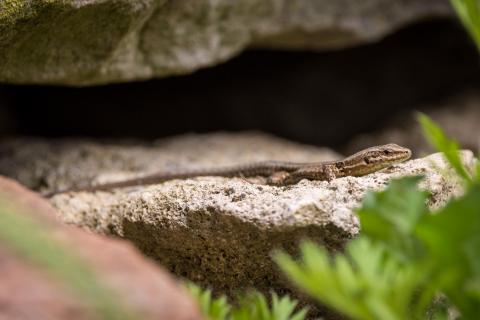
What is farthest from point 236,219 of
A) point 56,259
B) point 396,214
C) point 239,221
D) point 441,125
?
point 441,125

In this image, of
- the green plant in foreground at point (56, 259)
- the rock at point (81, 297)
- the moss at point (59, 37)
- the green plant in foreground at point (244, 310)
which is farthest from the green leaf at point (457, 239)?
the moss at point (59, 37)

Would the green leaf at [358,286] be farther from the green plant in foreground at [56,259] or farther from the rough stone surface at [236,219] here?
the rough stone surface at [236,219]

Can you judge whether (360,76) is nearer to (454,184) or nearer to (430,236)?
(454,184)

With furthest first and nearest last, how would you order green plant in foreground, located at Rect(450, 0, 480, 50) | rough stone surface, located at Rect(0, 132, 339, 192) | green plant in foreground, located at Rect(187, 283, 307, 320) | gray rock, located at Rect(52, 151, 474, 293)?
rough stone surface, located at Rect(0, 132, 339, 192) < gray rock, located at Rect(52, 151, 474, 293) < green plant in foreground, located at Rect(450, 0, 480, 50) < green plant in foreground, located at Rect(187, 283, 307, 320)

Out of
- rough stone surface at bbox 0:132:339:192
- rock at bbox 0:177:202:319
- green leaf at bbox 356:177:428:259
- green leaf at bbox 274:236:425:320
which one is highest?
green leaf at bbox 356:177:428:259

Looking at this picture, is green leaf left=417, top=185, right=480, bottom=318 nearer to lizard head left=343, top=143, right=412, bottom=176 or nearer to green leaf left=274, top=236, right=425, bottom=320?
green leaf left=274, top=236, right=425, bottom=320

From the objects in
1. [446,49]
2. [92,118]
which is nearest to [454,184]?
[92,118]

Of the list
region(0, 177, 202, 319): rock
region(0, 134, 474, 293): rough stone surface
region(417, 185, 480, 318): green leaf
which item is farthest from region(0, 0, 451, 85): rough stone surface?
region(417, 185, 480, 318): green leaf
